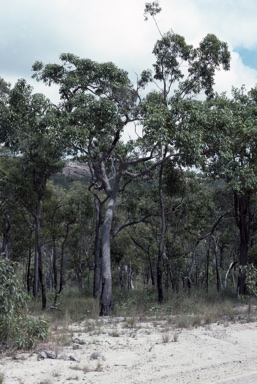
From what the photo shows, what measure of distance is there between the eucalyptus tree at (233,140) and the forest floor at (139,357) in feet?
19.0

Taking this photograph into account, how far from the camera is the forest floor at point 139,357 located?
668cm

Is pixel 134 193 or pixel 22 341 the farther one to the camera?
pixel 134 193

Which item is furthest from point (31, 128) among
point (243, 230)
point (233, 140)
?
point (243, 230)

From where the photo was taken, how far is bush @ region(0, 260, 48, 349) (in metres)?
8.13

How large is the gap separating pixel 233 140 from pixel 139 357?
10233 mm

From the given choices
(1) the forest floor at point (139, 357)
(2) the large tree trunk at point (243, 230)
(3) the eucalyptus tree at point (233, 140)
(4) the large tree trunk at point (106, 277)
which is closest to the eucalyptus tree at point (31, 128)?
(4) the large tree trunk at point (106, 277)

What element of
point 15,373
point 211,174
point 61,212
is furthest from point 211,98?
point 15,373

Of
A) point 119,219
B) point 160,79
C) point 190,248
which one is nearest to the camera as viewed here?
point 160,79

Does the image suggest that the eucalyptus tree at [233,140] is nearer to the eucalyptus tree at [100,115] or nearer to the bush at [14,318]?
the eucalyptus tree at [100,115]

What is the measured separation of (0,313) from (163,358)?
10.2 feet

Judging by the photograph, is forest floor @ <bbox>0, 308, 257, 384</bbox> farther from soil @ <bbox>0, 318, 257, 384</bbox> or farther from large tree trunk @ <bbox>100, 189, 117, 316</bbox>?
large tree trunk @ <bbox>100, 189, 117, 316</bbox>

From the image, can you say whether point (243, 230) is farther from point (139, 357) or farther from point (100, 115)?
point (139, 357)

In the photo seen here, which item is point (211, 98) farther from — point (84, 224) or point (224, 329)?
point (84, 224)

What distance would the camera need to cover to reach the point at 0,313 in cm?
814
